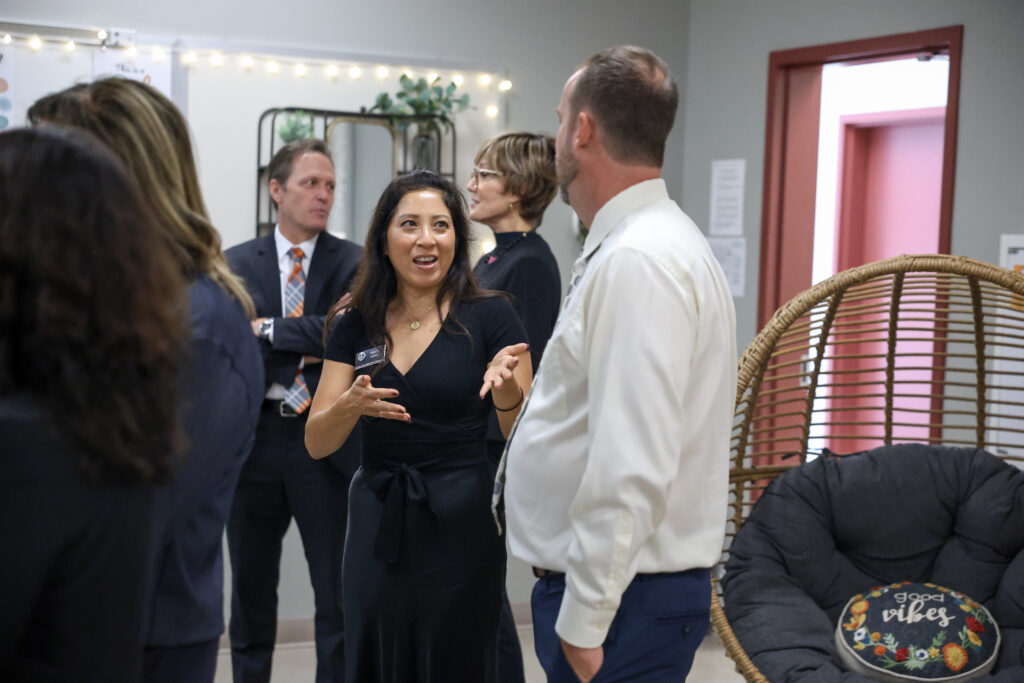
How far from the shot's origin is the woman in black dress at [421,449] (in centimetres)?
224

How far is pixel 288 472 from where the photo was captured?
10.0 ft

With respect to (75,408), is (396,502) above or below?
below

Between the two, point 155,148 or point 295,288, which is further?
point 295,288

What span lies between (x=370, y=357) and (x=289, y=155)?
1258mm

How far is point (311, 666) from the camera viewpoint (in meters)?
3.68

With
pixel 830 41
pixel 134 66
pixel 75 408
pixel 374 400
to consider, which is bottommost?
pixel 374 400

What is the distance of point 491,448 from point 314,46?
1.85 meters

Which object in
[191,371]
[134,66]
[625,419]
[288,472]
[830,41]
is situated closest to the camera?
[191,371]

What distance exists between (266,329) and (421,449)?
94cm

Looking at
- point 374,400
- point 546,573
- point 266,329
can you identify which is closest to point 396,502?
point 374,400

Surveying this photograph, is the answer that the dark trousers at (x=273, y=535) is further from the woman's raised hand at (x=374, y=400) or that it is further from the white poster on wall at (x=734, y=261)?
the white poster on wall at (x=734, y=261)

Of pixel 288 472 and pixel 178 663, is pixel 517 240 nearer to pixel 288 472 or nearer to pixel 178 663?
pixel 288 472

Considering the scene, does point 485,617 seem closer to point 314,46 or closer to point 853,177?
point 314,46

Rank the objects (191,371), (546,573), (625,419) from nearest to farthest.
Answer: (191,371) → (625,419) → (546,573)
